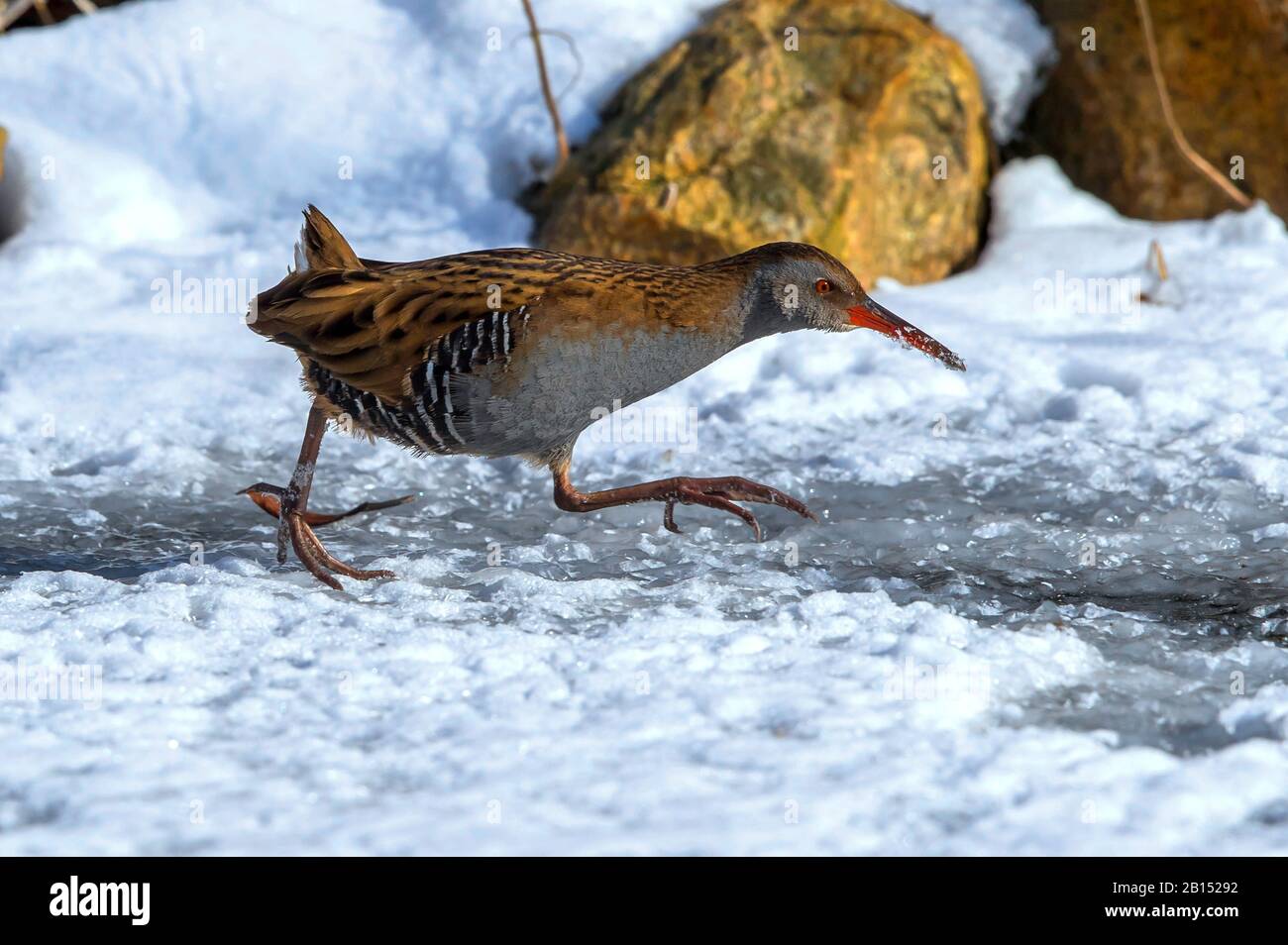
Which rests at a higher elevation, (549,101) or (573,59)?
(573,59)

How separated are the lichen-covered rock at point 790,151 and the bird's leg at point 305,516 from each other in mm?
2615

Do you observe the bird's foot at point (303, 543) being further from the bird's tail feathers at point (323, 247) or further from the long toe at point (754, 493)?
the long toe at point (754, 493)

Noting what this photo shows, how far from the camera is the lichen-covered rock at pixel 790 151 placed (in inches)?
271

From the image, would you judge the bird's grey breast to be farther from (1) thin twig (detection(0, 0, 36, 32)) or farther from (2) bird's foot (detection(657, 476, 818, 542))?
(1) thin twig (detection(0, 0, 36, 32))

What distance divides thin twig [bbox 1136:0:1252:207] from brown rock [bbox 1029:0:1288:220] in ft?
0.44

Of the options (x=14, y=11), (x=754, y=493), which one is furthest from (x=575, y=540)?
(x=14, y=11)

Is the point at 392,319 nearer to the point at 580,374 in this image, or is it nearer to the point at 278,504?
the point at 580,374

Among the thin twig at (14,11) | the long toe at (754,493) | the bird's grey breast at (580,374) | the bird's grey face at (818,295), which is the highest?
the thin twig at (14,11)

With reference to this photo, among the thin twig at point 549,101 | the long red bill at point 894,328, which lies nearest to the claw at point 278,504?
the long red bill at point 894,328

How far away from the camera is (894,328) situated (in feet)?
14.7

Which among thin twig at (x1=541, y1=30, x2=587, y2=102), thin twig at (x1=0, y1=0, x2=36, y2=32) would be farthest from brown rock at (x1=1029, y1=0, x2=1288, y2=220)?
thin twig at (x1=0, y1=0, x2=36, y2=32)

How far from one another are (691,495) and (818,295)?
2.36ft

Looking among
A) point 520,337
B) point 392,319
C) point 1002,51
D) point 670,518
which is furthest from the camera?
point 1002,51

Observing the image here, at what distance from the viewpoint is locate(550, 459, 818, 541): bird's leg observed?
4.47 metres
